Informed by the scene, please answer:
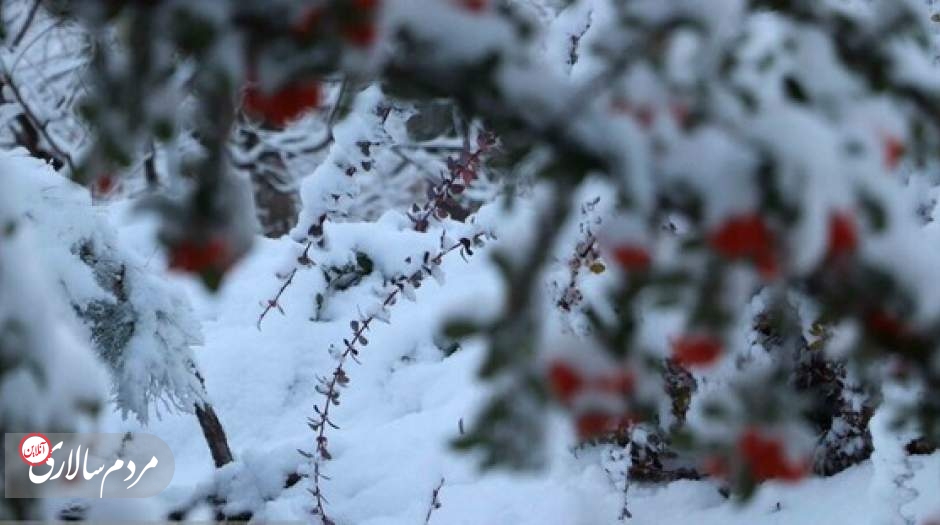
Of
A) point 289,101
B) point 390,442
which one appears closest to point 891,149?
point 289,101

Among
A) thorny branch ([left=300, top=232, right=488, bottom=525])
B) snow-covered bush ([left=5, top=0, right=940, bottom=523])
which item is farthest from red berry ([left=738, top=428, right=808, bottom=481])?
thorny branch ([left=300, top=232, right=488, bottom=525])

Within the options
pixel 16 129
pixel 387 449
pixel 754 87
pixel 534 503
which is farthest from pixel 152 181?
pixel 16 129

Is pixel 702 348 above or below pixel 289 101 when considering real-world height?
below

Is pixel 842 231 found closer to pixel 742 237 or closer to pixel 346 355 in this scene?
pixel 742 237

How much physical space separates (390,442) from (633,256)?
2.51 meters

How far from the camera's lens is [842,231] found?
0.93m

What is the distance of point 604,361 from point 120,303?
2104 mm

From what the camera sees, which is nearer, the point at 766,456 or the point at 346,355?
the point at 766,456

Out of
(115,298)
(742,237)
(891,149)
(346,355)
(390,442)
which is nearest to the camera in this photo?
(742,237)

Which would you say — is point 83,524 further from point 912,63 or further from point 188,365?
point 912,63

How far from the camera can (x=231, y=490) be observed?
3.12m

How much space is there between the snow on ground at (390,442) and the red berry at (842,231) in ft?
5.31

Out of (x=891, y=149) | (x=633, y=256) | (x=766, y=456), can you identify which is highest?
(x=891, y=149)

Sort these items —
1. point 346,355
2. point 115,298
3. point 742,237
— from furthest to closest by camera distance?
point 346,355, point 115,298, point 742,237
